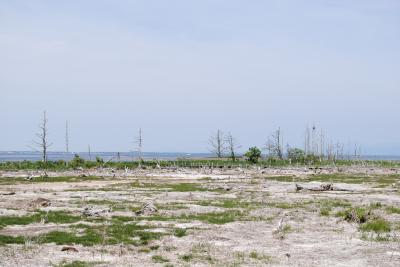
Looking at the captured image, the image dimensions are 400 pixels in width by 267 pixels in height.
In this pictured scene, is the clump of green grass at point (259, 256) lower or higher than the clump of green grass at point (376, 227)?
lower

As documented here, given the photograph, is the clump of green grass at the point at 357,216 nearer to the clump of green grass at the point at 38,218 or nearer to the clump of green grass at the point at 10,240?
the clump of green grass at the point at 38,218

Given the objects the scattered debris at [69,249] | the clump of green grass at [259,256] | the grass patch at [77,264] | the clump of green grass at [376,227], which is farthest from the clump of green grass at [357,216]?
the grass patch at [77,264]

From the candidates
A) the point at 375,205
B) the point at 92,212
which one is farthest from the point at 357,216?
the point at 92,212

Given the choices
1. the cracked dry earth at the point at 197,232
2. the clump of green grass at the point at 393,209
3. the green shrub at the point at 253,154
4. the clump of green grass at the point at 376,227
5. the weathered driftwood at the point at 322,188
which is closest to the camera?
the cracked dry earth at the point at 197,232

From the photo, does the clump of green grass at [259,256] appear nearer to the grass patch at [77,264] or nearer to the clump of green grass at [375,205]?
the grass patch at [77,264]

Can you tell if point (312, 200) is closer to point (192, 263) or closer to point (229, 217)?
point (229, 217)

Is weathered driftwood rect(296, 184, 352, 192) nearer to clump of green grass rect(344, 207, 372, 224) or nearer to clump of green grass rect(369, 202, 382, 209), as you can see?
clump of green grass rect(369, 202, 382, 209)

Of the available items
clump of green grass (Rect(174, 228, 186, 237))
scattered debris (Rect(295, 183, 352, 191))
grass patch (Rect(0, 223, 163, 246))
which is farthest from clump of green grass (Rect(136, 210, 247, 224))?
scattered debris (Rect(295, 183, 352, 191))

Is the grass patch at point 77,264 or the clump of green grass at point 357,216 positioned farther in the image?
the clump of green grass at point 357,216

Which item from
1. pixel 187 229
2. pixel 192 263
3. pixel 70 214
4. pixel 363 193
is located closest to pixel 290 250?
pixel 192 263

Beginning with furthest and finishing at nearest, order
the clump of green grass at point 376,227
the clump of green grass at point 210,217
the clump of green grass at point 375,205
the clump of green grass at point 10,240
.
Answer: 1. the clump of green grass at point 375,205
2. the clump of green grass at point 210,217
3. the clump of green grass at point 376,227
4. the clump of green grass at point 10,240

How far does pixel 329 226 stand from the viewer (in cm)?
2538

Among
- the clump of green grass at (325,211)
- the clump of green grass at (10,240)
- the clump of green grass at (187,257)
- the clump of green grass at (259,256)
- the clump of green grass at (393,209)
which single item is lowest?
the clump of green grass at (259,256)

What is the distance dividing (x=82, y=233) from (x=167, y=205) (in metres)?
11.1
